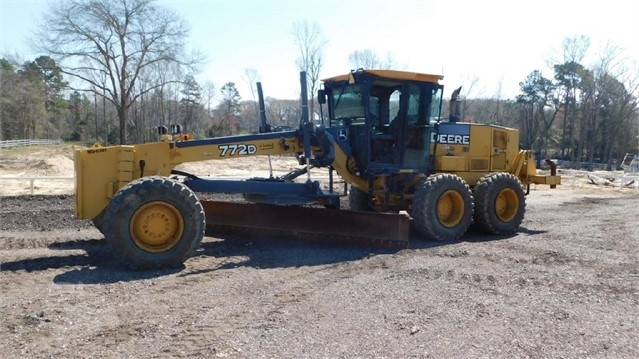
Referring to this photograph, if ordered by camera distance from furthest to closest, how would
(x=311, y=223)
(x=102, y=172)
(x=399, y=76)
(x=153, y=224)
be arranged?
(x=399, y=76), (x=311, y=223), (x=102, y=172), (x=153, y=224)

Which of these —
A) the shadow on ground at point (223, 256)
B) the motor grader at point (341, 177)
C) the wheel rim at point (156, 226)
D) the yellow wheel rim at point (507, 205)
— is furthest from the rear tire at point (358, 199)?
the wheel rim at point (156, 226)

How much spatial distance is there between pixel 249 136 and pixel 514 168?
18.8ft

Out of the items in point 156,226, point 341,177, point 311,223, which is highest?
point 341,177

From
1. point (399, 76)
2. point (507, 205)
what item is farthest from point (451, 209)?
point (399, 76)

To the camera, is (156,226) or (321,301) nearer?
(321,301)

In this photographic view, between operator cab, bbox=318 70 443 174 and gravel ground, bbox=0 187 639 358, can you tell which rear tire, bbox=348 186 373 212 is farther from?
gravel ground, bbox=0 187 639 358

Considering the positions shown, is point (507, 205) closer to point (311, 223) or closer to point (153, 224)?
point (311, 223)

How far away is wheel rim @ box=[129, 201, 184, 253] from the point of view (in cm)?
670

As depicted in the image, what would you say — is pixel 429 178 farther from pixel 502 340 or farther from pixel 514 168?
pixel 502 340

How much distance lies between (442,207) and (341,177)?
5.78ft

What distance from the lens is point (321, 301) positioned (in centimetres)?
555

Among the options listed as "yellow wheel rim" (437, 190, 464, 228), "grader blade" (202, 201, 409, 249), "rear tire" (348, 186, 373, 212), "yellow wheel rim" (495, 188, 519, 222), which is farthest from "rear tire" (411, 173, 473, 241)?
"rear tire" (348, 186, 373, 212)

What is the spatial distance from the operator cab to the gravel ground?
1571 millimetres

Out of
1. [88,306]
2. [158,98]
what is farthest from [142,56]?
[88,306]
